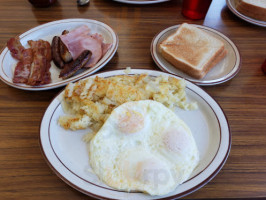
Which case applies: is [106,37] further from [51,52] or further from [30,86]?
[30,86]

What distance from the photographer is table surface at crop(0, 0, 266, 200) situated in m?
1.20

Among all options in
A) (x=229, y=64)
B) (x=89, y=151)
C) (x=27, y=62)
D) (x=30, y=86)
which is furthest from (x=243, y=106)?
(x=27, y=62)

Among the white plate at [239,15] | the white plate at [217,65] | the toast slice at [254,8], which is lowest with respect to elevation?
the white plate at [217,65]

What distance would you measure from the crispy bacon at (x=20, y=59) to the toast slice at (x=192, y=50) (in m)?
1.15

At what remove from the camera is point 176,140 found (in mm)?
1203

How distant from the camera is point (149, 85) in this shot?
57.8 inches

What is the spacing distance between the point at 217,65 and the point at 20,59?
1.75 m

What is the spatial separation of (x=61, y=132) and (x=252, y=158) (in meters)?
1.23

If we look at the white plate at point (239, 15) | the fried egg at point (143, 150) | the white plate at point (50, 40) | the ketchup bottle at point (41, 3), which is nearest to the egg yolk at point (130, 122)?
the fried egg at point (143, 150)

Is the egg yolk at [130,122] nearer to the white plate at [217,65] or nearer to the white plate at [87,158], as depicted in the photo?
the white plate at [87,158]

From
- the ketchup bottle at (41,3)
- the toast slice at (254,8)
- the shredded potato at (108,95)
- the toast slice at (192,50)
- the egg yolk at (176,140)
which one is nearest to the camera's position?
the egg yolk at (176,140)

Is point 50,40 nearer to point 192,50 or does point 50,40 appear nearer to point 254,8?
point 192,50

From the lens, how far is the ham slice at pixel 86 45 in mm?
1853

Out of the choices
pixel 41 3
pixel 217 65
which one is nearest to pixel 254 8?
pixel 217 65
